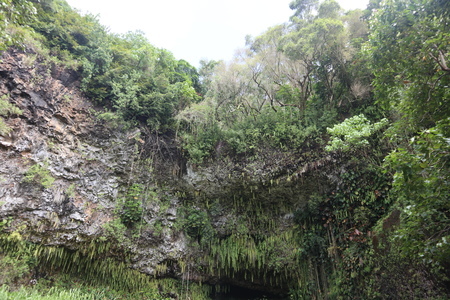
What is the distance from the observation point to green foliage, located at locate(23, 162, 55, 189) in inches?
235

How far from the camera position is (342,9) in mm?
8602

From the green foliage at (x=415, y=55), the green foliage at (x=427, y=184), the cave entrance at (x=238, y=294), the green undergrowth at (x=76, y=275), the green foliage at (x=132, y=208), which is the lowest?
the cave entrance at (x=238, y=294)

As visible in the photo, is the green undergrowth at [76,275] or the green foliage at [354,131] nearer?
the green undergrowth at [76,275]

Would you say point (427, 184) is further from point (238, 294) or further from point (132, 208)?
point (238, 294)

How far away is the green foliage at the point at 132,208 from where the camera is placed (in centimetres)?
737

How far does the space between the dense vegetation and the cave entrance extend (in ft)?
3.11

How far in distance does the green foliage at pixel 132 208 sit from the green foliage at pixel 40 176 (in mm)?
2016

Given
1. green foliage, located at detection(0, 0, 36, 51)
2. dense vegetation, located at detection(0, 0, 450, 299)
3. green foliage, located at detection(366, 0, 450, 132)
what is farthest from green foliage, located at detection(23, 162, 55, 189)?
green foliage, located at detection(366, 0, 450, 132)

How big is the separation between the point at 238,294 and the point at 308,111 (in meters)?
6.96

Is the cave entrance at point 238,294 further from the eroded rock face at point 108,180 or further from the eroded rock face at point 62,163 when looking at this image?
the eroded rock face at point 62,163

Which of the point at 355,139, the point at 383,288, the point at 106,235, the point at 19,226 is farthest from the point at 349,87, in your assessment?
the point at 19,226

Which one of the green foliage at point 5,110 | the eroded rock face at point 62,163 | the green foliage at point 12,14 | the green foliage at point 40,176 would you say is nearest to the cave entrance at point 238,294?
the eroded rock face at point 62,163

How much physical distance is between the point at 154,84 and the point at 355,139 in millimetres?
6581

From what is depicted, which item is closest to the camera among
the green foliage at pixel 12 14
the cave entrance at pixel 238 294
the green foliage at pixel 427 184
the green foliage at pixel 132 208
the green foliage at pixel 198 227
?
the green foliage at pixel 427 184
